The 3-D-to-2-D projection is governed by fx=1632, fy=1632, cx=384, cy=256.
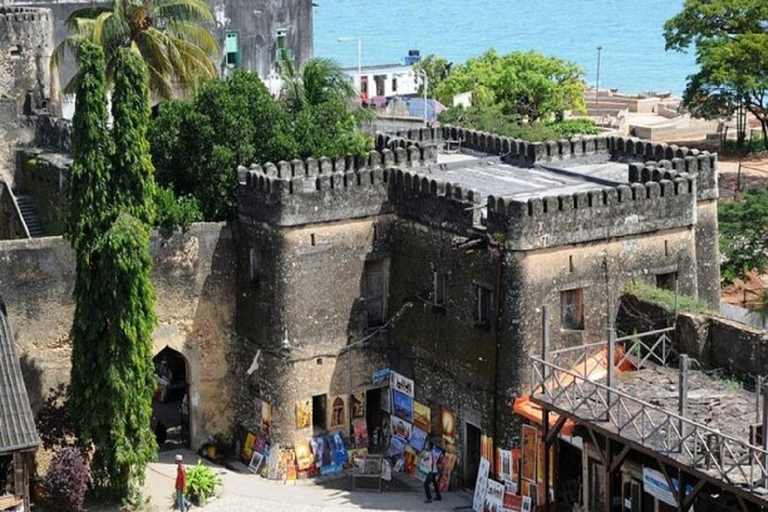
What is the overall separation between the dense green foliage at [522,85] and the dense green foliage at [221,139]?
3459 cm

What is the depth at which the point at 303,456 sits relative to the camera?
129ft

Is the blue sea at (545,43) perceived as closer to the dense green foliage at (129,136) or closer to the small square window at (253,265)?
the small square window at (253,265)

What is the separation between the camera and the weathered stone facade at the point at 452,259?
3562 centimetres

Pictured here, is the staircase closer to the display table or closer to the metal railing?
the display table

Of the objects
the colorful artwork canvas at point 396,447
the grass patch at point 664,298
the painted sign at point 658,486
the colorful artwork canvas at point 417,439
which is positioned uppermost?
the grass patch at point 664,298

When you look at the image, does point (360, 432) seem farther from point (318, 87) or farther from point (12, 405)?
point (318, 87)

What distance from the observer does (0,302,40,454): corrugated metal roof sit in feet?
109

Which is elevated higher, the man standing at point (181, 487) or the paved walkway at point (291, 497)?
the man standing at point (181, 487)

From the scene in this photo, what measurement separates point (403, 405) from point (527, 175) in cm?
661

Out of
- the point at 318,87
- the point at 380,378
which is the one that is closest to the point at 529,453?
the point at 380,378

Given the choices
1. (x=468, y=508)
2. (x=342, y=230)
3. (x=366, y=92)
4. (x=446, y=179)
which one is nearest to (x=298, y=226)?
(x=342, y=230)

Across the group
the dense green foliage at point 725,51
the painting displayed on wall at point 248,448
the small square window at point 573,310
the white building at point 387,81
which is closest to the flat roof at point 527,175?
the small square window at point 573,310

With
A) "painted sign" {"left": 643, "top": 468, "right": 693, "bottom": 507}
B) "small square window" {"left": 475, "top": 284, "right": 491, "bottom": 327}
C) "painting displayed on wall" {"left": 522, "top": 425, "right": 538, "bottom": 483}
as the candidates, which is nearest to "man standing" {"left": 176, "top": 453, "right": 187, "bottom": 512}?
"small square window" {"left": 475, "top": 284, "right": 491, "bottom": 327}

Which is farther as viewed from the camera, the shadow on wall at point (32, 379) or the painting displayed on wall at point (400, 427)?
the painting displayed on wall at point (400, 427)
